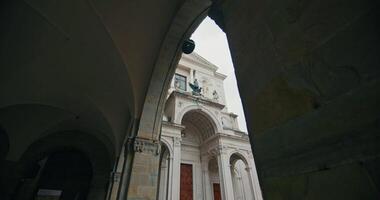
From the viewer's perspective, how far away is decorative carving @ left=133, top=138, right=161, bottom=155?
3195mm

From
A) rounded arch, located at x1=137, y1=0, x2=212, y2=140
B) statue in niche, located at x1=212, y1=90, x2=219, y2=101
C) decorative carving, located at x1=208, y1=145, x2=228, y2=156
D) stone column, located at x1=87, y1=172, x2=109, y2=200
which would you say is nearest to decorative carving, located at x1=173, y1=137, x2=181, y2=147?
decorative carving, located at x1=208, y1=145, x2=228, y2=156

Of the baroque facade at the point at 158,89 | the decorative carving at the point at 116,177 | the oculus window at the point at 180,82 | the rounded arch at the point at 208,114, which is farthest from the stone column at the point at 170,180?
the oculus window at the point at 180,82

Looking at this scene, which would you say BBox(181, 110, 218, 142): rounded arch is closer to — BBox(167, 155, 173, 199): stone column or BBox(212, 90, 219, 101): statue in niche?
BBox(212, 90, 219, 101): statue in niche

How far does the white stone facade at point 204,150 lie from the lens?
8477 millimetres

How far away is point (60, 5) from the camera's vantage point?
312 cm

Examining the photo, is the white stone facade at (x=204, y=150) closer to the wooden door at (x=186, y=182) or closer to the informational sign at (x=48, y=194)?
the wooden door at (x=186, y=182)

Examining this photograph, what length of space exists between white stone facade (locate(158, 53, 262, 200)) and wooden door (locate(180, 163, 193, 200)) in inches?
7.0

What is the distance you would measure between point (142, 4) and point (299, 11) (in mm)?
3107

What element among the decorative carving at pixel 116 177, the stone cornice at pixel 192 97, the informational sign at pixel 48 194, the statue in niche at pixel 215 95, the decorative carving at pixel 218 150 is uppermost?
the statue in niche at pixel 215 95

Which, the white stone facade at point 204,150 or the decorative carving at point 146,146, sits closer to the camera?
the decorative carving at point 146,146

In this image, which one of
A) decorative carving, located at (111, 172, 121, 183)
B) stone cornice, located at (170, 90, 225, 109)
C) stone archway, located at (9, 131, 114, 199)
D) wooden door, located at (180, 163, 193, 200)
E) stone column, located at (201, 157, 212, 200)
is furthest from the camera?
stone cornice, located at (170, 90, 225, 109)

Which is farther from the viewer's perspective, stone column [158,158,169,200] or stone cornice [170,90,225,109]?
stone cornice [170,90,225,109]

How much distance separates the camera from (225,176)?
862cm

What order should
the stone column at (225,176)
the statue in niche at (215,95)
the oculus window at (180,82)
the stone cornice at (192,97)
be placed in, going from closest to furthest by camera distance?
the stone column at (225,176) < the stone cornice at (192,97) < the oculus window at (180,82) < the statue in niche at (215,95)
